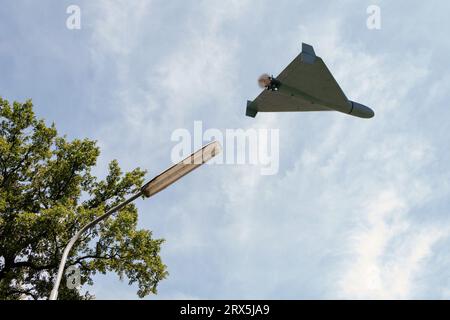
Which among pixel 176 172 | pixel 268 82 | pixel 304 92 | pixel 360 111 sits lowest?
pixel 176 172

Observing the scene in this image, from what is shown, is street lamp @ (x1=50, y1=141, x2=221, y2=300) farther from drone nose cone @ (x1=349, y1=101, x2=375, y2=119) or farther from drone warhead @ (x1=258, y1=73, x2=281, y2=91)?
drone nose cone @ (x1=349, y1=101, x2=375, y2=119)

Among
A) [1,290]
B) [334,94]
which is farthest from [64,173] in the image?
[334,94]

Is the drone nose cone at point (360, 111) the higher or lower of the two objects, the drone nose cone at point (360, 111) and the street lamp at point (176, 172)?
the higher

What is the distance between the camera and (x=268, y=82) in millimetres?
16625

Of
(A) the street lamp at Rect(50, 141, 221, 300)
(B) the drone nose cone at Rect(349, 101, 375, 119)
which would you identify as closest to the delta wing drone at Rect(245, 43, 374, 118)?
(B) the drone nose cone at Rect(349, 101, 375, 119)

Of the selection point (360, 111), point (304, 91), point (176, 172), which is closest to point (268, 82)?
point (304, 91)

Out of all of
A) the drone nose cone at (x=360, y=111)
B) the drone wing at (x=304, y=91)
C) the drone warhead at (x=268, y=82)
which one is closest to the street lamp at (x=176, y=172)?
the drone warhead at (x=268, y=82)

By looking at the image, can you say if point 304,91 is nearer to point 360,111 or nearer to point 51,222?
point 360,111

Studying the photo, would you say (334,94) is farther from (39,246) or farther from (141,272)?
(39,246)

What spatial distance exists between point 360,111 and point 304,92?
12.8 feet

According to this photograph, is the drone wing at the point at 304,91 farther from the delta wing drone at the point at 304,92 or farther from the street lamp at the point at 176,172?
the street lamp at the point at 176,172

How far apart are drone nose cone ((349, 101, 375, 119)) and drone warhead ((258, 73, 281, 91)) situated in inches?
196

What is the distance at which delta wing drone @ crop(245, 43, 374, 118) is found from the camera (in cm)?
1664

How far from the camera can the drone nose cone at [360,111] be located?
63.5ft
